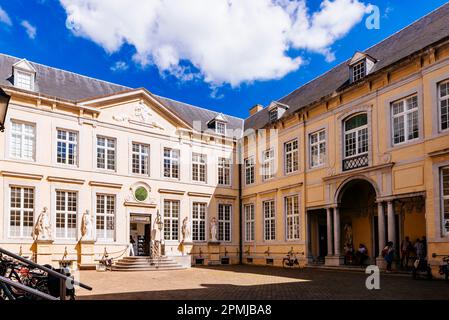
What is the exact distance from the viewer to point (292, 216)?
23.4m

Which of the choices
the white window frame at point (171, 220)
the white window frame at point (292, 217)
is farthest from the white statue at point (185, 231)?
the white window frame at point (292, 217)

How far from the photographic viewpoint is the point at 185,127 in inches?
1038

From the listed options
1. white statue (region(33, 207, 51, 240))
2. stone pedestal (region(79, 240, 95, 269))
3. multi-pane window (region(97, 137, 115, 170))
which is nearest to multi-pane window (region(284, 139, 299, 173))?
multi-pane window (region(97, 137, 115, 170))

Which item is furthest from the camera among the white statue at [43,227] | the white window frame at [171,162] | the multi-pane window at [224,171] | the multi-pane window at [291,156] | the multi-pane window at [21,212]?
the multi-pane window at [224,171]

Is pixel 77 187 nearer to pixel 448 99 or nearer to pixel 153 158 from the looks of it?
pixel 153 158

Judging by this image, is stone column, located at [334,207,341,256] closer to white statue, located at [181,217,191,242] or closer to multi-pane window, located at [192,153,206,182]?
white statue, located at [181,217,191,242]

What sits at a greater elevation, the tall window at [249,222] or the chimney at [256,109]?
the chimney at [256,109]

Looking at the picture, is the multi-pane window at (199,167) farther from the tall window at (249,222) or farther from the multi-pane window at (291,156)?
the multi-pane window at (291,156)

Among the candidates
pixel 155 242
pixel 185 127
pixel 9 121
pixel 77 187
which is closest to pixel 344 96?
pixel 185 127

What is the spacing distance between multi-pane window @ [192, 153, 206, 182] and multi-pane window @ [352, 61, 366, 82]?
10.4 meters

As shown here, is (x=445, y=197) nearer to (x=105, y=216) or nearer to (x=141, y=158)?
(x=141, y=158)

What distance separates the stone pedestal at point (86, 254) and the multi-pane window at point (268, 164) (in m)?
9.98

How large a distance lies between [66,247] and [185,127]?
30.9 feet

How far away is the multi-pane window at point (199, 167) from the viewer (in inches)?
1047
